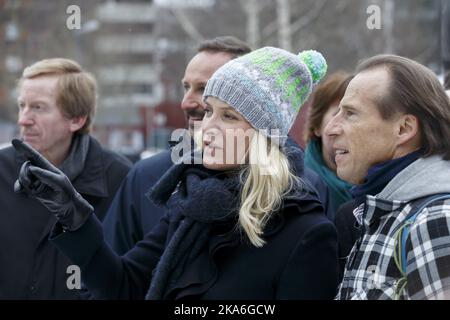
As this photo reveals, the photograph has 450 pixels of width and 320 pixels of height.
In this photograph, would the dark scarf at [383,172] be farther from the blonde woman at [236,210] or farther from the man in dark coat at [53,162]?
the man in dark coat at [53,162]

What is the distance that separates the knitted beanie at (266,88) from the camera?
273 cm

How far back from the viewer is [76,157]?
411 centimetres

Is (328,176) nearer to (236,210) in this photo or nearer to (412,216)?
(236,210)

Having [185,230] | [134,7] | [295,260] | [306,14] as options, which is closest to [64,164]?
[185,230]

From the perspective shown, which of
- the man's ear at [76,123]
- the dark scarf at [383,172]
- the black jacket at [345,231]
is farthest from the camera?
the man's ear at [76,123]

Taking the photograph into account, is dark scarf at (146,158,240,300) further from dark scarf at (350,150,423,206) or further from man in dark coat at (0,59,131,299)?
man in dark coat at (0,59,131,299)

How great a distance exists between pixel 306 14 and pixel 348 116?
21483 mm

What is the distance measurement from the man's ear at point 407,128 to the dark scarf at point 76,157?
1992 mm

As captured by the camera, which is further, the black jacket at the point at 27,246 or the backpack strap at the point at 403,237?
the black jacket at the point at 27,246

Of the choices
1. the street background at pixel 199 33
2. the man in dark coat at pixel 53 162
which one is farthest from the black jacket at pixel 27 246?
the street background at pixel 199 33

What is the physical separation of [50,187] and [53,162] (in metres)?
1.48

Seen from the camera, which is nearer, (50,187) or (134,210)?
(50,187)

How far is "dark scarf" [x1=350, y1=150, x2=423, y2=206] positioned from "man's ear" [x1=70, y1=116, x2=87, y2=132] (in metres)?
2.09

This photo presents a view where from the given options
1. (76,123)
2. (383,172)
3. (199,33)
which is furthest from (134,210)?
(199,33)
